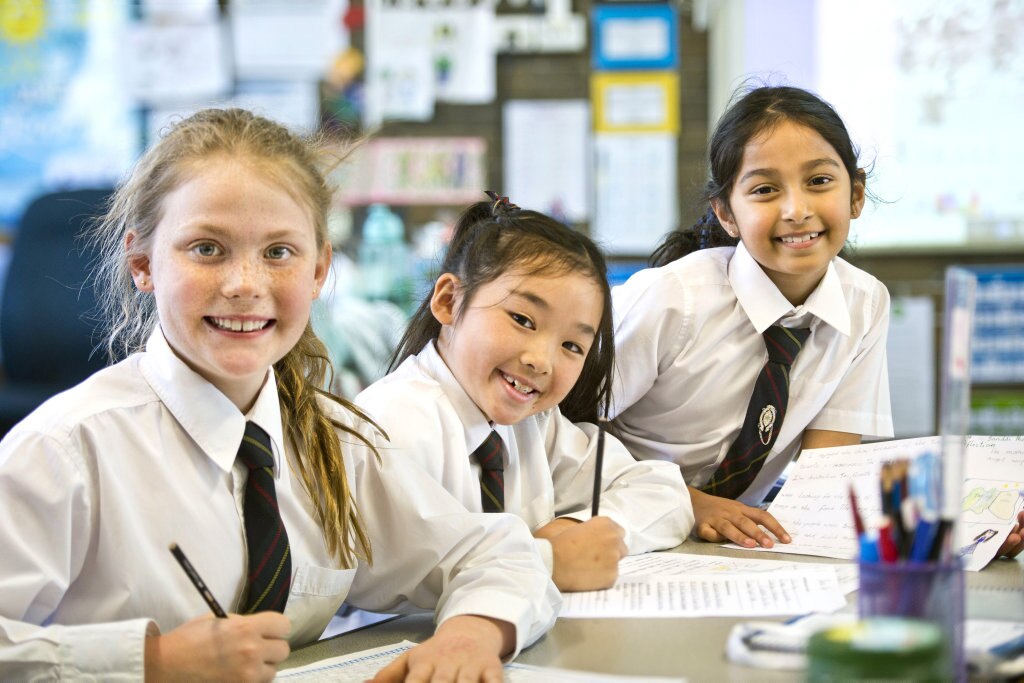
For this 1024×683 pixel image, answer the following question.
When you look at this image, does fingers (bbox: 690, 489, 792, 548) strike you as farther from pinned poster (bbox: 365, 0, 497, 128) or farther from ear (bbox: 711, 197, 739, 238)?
pinned poster (bbox: 365, 0, 497, 128)

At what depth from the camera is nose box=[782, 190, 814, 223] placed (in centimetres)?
152

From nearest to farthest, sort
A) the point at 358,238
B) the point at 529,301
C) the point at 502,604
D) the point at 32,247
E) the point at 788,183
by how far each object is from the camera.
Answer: the point at 502,604 → the point at 529,301 → the point at 788,183 → the point at 32,247 → the point at 358,238

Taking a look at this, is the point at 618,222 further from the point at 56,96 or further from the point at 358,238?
the point at 56,96

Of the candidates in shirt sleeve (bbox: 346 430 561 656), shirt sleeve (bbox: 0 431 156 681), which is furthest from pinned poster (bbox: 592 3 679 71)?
shirt sleeve (bbox: 0 431 156 681)

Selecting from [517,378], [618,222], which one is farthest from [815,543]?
[618,222]

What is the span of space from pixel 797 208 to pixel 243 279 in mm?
859

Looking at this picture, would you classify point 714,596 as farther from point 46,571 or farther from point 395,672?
point 46,571

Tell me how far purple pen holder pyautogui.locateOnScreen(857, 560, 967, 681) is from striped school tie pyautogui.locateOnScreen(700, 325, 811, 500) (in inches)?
34.3

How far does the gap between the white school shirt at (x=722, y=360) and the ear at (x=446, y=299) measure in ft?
1.13

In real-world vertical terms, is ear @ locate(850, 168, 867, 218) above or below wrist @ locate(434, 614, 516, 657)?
above

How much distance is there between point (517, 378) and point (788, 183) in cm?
56

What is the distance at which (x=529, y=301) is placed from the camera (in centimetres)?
124

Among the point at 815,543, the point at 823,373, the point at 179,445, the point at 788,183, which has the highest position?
the point at 788,183

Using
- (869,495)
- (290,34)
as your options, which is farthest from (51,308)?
(869,495)
